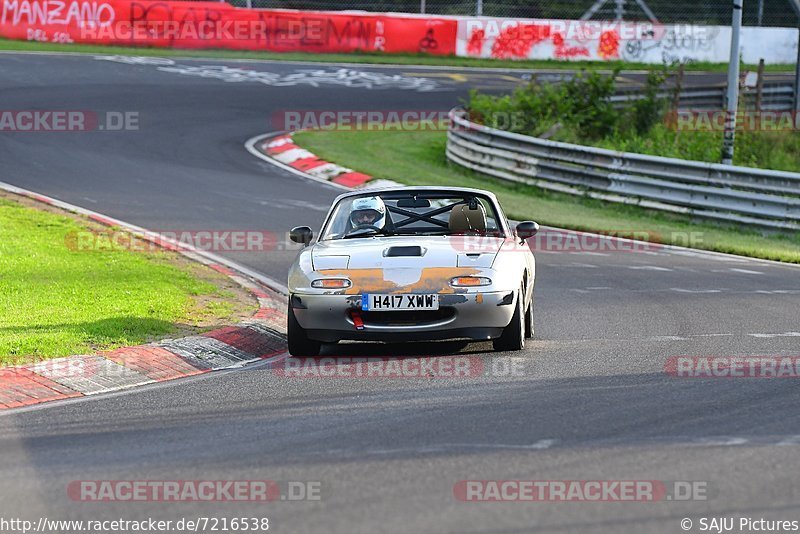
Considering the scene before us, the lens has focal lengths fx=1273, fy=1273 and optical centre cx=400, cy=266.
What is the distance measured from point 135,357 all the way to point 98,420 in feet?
6.42

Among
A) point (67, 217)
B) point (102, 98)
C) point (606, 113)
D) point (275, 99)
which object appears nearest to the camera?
point (67, 217)

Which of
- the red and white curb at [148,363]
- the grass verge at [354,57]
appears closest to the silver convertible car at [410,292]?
the red and white curb at [148,363]

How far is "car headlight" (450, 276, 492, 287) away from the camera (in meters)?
9.41

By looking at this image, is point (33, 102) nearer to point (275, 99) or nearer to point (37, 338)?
point (275, 99)

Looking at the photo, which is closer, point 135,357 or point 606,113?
point 135,357

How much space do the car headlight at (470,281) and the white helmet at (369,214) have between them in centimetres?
149

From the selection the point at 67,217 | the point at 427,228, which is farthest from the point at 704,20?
the point at 427,228

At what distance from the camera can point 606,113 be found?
89.3 ft

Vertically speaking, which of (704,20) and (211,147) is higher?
(704,20)

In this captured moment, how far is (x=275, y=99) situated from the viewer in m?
31.4

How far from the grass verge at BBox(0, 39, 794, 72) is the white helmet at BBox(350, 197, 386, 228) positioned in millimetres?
24158

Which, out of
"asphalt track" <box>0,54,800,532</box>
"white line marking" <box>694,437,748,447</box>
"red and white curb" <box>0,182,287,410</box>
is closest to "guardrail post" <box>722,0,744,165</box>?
"asphalt track" <box>0,54,800,532</box>

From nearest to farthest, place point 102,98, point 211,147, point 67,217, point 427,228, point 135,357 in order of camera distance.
A: point 135,357
point 427,228
point 67,217
point 211,147
point 102,98

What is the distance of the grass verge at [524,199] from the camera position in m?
18.4
